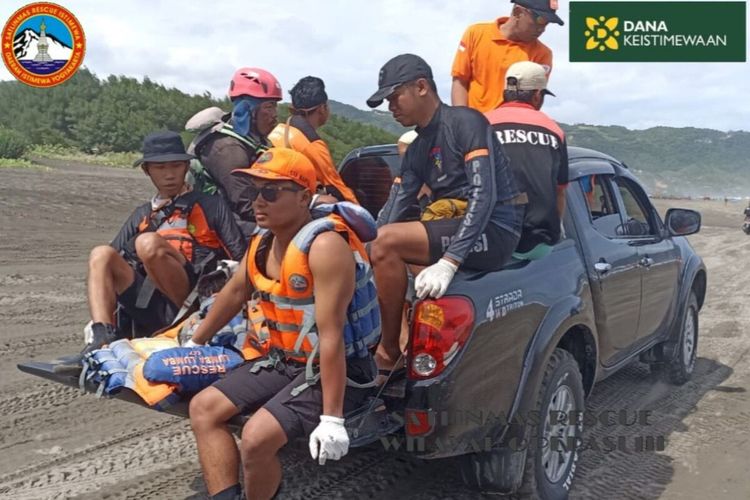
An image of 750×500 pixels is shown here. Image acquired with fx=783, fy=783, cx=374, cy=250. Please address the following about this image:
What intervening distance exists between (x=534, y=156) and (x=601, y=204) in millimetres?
1079

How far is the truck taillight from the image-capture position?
10.6 ft

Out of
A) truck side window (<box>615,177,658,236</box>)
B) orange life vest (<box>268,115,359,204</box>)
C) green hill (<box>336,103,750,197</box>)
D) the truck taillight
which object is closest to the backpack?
orange life vest (<box>268,115,359,204</box>)

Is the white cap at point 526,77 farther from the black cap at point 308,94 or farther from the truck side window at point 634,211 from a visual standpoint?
the truck side window at point 634,211

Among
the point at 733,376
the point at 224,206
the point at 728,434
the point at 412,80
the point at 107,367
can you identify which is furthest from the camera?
the point at 733,376

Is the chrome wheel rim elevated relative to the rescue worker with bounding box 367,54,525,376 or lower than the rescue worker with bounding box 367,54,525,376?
lower

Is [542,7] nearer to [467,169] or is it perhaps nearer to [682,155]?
[467,169]

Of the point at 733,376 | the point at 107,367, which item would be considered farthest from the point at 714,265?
the point at 107,367

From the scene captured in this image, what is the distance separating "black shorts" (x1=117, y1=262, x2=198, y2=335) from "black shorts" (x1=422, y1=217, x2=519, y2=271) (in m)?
1.56

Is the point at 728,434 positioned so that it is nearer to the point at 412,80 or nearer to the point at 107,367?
the point at 412,80

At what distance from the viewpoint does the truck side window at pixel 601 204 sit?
4766 mm

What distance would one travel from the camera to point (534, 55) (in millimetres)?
5289

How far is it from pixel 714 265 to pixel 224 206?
468 inches

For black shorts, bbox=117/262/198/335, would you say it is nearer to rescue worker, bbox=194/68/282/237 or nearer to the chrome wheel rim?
rescue worker, bbox=194/68/282/237

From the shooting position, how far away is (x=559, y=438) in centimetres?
396
